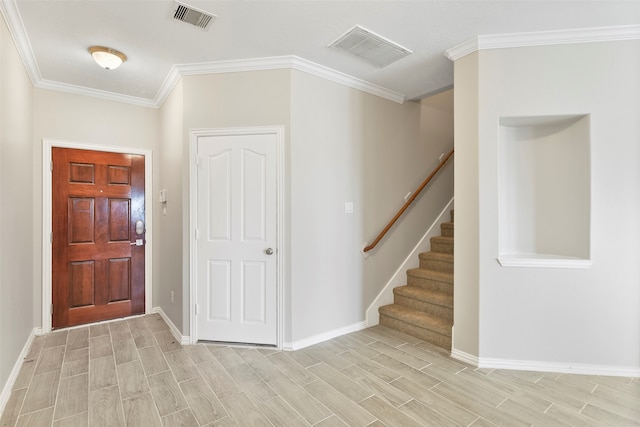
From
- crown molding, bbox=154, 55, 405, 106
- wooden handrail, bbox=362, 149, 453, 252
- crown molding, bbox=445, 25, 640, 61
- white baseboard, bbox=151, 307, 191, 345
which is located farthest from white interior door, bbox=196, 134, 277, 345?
crown molding, bbox=445, 25, 640, 61

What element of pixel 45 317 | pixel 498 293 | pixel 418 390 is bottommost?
pixel 418 390

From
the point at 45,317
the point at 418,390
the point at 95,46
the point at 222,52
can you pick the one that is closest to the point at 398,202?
the point at 418,390

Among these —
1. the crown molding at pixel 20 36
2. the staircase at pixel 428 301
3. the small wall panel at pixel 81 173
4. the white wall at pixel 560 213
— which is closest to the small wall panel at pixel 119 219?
the small wall panel at pixel 81 173

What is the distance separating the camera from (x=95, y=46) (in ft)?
8.46

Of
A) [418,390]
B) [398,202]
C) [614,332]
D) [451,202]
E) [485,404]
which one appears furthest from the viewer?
[451,202]

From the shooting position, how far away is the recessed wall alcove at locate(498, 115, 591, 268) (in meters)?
2.51

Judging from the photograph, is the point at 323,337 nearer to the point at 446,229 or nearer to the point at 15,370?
the point at 446,229

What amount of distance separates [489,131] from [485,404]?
2.02 metres

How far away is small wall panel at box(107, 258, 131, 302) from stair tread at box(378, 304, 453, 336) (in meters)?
2.97

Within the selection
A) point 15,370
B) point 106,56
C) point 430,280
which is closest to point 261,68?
point 106,56

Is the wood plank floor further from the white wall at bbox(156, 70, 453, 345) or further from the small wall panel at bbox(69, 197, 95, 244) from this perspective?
the small wall panel at bbox(69, 197, 95, 244)

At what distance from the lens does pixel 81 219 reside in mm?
3438

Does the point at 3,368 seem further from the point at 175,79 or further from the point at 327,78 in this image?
the point at 327,78

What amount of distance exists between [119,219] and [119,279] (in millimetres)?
700
